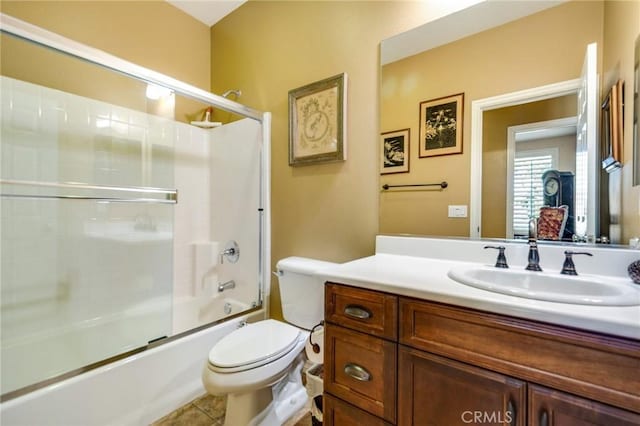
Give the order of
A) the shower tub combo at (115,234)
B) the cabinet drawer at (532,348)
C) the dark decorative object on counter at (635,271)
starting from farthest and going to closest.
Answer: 1. the shower tub combo at (115,234)
2. the dark decorative object on counter at (635,271)
3. the cabinet drawer at (532,348)

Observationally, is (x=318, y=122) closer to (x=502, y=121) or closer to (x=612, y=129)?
(x=502, y=121)

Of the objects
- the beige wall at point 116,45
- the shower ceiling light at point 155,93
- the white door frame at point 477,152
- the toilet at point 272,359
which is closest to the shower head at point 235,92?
the beige wall at point 116,45

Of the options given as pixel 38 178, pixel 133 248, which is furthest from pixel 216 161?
pixel 38 178

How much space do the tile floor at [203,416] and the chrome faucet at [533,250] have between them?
4.15ft

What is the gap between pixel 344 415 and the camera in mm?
953

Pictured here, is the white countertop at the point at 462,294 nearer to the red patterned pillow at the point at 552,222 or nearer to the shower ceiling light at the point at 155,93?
the red patterned pillow at the point at 552,222

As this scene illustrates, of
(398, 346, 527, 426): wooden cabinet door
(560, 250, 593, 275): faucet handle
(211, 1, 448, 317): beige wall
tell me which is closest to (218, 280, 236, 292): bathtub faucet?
(211, 1, 448, 317): beige wall

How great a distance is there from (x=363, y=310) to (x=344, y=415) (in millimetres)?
377

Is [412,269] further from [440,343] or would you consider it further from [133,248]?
[133,248]

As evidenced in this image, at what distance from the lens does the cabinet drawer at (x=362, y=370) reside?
2.78 feet

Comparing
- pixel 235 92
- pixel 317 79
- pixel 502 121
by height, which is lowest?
pixel 502 121

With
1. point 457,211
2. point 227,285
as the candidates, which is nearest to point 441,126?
point 457,211

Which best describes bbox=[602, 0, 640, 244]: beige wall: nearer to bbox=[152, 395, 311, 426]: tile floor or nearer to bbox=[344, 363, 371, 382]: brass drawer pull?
bbox=[344, 363, 371, 382]: brass drawer pull

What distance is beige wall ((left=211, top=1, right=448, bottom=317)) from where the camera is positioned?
150cm
